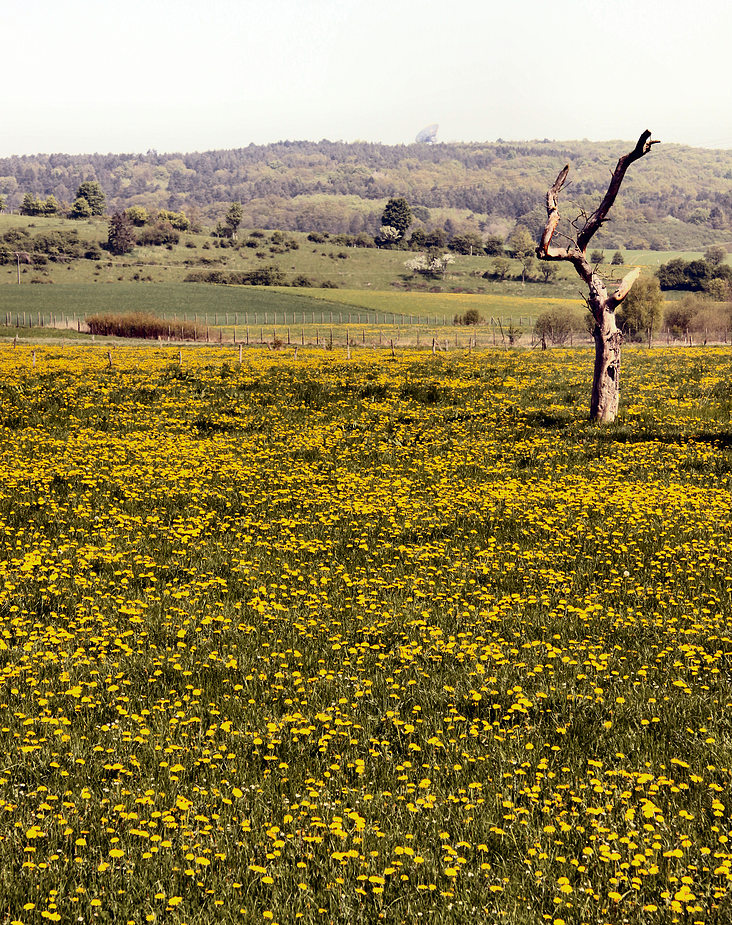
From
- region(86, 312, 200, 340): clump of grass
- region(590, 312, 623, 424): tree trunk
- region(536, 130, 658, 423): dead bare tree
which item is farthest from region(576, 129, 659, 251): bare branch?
region(86, 312, 200, 340): clump of grass

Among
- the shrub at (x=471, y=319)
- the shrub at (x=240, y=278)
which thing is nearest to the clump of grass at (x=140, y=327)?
the shrub at (x=471, y=319)

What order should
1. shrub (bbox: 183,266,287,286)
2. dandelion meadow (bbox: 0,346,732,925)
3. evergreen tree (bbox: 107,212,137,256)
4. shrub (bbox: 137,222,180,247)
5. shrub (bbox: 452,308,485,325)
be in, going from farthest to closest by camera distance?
shrub (bbox: 137,222,180,247) < evergreen tree (bbox: 107,212,137,256) < shrub (bbox: 183,266,287,286) < shrub (bbox: 452,308,485,325) < dandelion meadow (bbox: 0,346,732,925)

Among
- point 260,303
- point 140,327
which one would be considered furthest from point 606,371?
point 260,303

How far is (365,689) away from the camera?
8.04 metres

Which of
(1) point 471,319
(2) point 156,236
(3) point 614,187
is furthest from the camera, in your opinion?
(2) point 156,236

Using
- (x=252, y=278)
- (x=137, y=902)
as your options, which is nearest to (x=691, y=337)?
(x=137, y=902)

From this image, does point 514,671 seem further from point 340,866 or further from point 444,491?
point 444,491

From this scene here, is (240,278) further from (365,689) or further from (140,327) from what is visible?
(365,689)

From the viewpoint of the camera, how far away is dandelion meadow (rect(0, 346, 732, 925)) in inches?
213

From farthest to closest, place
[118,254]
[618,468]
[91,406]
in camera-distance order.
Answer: [118,254]
[91,406]
[618,468]

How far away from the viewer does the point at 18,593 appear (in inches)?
409

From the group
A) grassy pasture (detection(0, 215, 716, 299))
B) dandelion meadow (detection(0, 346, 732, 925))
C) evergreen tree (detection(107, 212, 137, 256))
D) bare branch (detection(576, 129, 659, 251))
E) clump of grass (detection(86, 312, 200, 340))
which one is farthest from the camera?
evergreen tree (detection(107, 212, 137, 256))

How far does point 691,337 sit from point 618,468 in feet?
226

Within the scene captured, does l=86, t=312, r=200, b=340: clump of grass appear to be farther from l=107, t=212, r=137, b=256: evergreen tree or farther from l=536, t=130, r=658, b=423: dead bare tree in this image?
l=107, t=212, r=137, b=256: evergreen tree
